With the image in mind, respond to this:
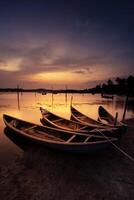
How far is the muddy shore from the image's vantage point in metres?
4.15

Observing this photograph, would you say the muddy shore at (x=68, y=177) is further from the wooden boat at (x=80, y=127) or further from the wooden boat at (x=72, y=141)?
the wooden boat at (x=80, y=127)

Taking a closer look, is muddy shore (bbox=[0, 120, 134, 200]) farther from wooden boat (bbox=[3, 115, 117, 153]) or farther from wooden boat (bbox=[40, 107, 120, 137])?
wooden boat (bbox=[40, 107, 120, 137])

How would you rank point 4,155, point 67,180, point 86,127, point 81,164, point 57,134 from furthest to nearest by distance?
point 86,127 < point 57,134 < point 4,155 < point 81,164 < point 67,180

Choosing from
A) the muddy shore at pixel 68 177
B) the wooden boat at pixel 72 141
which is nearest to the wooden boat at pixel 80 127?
the wooden boat at pixel 72 141

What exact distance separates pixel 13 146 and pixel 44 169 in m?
3.92

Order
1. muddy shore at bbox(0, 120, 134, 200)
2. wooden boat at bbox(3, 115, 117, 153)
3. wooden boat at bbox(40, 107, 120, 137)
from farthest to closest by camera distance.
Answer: wooden boat at bbox(40, 107, 120, 137) → wooden boat at bbox(3, 115, 117, 153) → muddy shore at bbox(0, 120, 134, 200)

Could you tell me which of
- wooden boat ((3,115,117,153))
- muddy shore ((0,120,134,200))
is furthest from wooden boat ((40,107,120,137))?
muddy shore ((0,120,134,200))

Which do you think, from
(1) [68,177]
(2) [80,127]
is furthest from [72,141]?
(2) [80,127]

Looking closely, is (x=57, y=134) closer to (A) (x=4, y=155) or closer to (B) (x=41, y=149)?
(B) (x=41, y=149)

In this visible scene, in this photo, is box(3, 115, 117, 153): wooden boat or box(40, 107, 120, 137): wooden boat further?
box(40, 107, 120, 137): wooden boat

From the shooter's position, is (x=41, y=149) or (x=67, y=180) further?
(x=41, y=149)

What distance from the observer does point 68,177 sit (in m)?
4.96

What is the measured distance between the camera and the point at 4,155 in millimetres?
7344

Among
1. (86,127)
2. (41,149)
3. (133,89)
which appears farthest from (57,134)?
(133,89)
